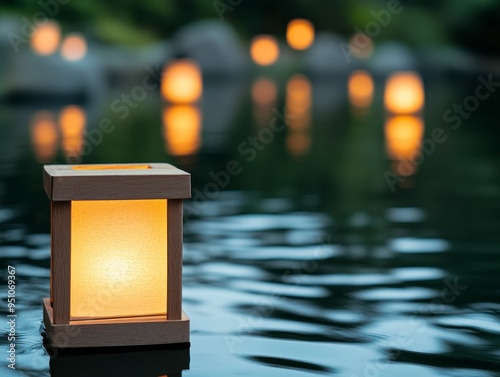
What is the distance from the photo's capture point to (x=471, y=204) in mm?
8438

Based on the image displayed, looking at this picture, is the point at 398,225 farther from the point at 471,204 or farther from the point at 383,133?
the point at 383,133

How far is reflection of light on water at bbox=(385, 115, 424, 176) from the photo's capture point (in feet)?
36.0

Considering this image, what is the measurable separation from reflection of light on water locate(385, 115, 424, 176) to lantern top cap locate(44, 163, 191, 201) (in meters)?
6.23

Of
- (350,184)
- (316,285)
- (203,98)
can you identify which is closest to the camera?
(316,285)

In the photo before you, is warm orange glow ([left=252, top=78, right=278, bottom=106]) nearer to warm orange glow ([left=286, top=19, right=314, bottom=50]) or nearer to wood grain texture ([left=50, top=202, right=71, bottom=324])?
warm orange glow ([left=286, top=19, right=314, bottom=50])

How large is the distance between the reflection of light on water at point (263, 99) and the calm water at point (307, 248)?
200 centimetres

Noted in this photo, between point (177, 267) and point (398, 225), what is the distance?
3404 mm

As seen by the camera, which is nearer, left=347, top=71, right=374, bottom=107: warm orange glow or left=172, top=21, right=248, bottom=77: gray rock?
left=347, top=71, right=374, bottom=107: warm orange glow

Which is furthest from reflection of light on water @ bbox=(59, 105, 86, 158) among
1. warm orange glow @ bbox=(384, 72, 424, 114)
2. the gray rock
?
the gray rock

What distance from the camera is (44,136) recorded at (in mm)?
13469

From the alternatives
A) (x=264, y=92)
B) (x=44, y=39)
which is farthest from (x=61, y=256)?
(x=264, y=92)

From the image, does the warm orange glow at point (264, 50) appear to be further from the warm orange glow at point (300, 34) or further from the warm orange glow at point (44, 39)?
the warm orange glow at point (44, 39)

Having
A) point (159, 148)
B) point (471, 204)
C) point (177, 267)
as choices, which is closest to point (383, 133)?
point (159, 148)

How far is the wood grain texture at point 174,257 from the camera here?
4.30m
